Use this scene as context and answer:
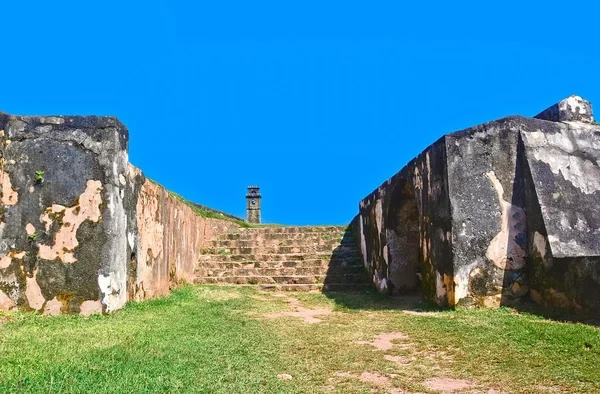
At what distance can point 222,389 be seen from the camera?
278cm

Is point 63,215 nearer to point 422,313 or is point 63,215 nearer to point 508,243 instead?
point 422,313

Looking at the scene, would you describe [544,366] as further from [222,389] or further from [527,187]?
[527,187]

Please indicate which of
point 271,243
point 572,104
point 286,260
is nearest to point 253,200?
point 271,243

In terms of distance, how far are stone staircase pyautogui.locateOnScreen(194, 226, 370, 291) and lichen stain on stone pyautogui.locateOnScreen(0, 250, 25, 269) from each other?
15.7 feet

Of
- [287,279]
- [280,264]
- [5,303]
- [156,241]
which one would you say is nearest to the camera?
[5,303]

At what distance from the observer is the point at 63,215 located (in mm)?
5598

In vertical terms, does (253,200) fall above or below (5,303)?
above

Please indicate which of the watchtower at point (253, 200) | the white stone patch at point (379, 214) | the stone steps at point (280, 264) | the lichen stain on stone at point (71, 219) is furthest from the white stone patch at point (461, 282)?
the watchtower at point (253, 200)

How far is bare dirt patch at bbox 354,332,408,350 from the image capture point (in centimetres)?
414

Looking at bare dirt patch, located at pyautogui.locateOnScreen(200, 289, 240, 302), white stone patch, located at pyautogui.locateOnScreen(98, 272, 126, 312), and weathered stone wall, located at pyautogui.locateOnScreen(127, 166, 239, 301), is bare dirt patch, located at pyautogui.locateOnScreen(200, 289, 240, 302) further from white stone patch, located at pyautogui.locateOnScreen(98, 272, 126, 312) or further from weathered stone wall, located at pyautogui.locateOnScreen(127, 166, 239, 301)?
white stone patch, located at pyautogui.locateOnScreen(98, 272, 126, 312)

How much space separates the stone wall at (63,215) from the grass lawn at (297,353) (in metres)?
0.32

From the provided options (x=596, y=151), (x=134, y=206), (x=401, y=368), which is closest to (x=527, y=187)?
(x=596, y=151)

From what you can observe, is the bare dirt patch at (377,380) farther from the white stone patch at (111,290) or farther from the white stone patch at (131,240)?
the white stone patch at (131,240)

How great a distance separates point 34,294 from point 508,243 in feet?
18.5
